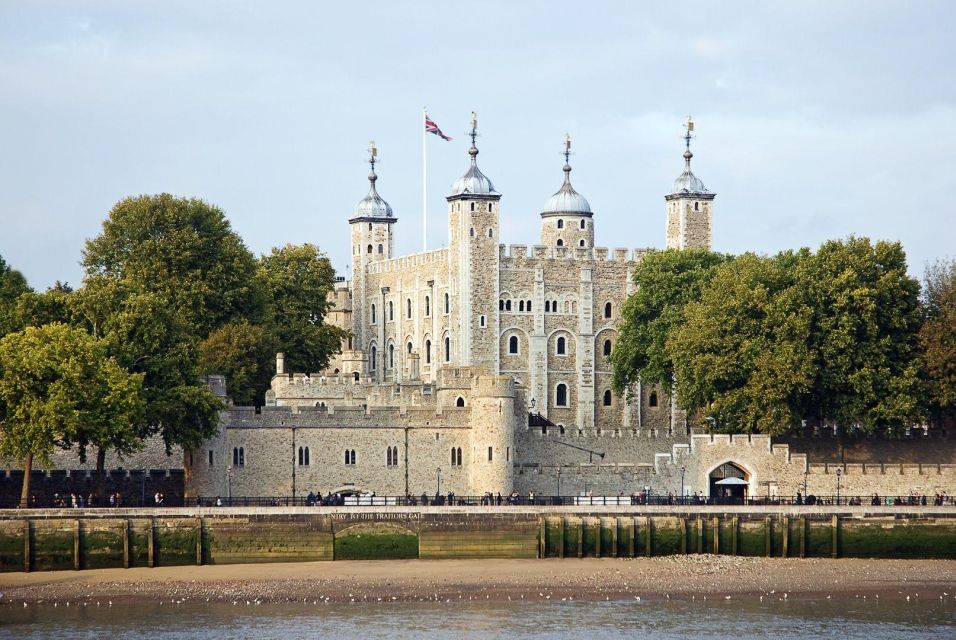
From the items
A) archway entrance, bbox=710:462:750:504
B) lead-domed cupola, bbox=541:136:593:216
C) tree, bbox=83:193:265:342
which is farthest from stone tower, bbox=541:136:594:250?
archway entrance, bbox=710:462:750:504

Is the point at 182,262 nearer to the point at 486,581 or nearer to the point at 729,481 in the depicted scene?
the point at 729,481

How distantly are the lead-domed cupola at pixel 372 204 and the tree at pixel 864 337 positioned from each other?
3381 centimetres

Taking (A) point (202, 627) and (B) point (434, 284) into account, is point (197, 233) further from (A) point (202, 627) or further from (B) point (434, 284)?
(A) point (202, 627)

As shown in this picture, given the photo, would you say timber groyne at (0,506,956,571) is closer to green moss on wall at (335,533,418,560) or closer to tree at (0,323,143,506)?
green moss on wall at (335,533,418,560)

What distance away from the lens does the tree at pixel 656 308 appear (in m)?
94.3

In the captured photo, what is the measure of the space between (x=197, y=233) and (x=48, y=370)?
19.9 meters

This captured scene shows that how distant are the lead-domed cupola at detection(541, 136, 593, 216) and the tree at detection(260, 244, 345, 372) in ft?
38.5

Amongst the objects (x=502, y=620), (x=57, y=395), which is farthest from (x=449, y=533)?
(x=57, y=395)

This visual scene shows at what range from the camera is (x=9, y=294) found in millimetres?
85688

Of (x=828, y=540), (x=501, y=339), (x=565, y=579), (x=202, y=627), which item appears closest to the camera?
(x=202, y=627)

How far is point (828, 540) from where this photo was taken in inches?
2879

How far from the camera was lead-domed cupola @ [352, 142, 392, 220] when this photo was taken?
11625 cm

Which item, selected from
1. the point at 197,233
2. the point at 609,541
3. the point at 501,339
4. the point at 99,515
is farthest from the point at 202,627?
the point at 501,339

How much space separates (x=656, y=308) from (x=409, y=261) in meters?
15.9
